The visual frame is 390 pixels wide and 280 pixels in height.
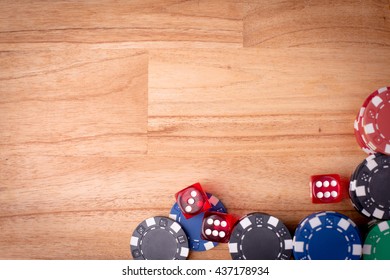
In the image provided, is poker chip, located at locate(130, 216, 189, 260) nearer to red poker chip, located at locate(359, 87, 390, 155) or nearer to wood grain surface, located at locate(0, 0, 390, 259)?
wood grain surface, located at locate(0, 0, 390, 259)

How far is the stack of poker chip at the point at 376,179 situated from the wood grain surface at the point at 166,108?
90 millimetres

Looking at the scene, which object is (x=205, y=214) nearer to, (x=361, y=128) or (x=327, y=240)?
(x=327, y=240)

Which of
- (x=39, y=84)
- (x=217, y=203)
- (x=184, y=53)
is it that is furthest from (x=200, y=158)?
(x=39, y=84)

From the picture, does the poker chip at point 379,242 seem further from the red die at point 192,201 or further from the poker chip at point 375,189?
the red die at point 192,201

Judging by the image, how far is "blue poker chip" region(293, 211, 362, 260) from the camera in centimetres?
157

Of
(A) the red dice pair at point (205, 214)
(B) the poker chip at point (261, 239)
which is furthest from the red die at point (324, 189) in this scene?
(A) the red dice pair at point (205, 214)

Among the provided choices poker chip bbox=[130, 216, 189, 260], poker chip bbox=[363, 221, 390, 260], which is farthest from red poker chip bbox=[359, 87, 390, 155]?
poker chip bbox=[130, 216, 189, 260]

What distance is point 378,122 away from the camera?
62.7 inches

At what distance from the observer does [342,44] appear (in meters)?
1.76

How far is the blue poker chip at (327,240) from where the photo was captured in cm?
157
